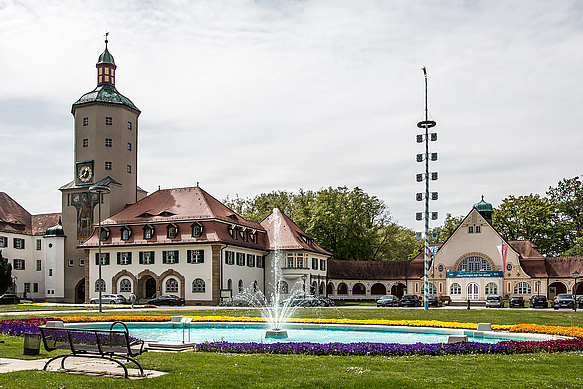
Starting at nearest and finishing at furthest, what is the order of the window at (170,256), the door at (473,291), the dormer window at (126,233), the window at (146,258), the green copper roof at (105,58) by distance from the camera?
the window at (170,256), the window at (146,258), the dormer window at (126,233), the door at (473,291), the green copper roof at (105,58)

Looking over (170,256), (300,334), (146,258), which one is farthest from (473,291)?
(300,334)

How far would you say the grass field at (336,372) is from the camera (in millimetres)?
10188

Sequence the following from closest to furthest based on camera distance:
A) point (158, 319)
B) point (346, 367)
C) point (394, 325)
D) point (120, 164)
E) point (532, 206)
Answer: point (346, 367), point (394, 325), point (158, 319), point (120, 164), point (532, 206)

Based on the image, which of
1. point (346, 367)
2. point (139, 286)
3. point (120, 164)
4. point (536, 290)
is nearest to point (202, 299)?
point (139, 286)

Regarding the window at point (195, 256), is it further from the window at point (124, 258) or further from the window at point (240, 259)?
the window at point (124, 258)

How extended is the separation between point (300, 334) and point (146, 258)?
1490 inches

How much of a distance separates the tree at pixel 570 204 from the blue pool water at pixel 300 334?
6480 centimetres

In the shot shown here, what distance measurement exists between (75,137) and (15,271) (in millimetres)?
18088

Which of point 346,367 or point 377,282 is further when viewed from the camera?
point 377,282

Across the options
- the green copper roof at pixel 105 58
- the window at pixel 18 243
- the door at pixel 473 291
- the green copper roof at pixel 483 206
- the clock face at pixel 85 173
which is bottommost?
the door at pixel 473 291

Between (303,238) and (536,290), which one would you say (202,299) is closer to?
(303,238)

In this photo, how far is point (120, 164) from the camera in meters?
64.9

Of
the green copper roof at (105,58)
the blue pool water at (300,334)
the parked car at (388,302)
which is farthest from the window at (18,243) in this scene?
the blue pool water at (300,334)

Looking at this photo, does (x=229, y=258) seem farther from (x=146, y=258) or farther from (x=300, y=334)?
(x=300, y=334)
